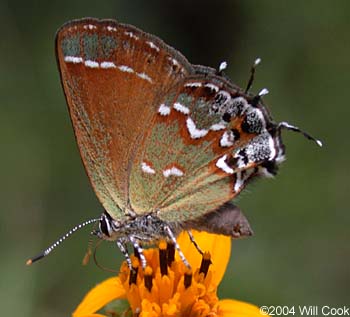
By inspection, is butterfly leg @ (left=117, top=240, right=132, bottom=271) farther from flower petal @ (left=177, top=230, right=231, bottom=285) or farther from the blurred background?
the blurred background

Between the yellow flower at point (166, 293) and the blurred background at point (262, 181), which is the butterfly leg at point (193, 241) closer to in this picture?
the yellow flower at point (166, 293)

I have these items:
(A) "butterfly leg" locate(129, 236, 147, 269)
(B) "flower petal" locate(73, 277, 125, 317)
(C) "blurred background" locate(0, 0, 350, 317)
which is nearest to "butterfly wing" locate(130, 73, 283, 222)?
(A) "butterfly leg" locate(129, 236, 147, 269)

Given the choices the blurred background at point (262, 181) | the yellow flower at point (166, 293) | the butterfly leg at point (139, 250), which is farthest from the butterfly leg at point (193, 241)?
the blurred background at point (262, 181)

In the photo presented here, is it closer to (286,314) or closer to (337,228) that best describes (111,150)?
(286,314)

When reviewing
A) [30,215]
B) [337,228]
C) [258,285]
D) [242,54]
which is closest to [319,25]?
[242,54]

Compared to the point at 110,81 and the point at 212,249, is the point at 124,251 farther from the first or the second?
the point at 110,81

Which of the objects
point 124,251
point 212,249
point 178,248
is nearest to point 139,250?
point 124,251
